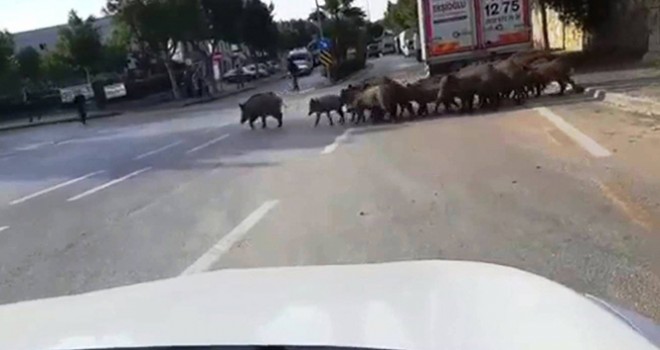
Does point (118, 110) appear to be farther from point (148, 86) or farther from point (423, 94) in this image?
point (423, 94)

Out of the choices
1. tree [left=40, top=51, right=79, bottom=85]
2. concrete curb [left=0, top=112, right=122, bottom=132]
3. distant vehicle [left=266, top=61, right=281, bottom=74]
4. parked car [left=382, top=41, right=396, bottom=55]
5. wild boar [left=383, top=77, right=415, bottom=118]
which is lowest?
parked car [left=382, top=41, right=396, bottom=55]

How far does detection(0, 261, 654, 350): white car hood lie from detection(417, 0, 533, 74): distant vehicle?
27759 millimetres

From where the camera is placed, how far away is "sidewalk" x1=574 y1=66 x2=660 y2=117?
744 inches

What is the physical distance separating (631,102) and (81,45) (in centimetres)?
4594

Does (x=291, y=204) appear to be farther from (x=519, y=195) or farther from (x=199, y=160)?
(x=199, y=160)

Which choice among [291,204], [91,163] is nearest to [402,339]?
[291,204]

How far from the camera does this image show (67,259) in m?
9.36

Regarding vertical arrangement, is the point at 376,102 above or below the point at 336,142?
above

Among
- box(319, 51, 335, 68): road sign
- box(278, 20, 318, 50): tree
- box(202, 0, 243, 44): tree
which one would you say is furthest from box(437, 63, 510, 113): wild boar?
box(278, 20, 318, 50): tree

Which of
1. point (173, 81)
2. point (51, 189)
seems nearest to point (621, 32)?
point (51, 189)

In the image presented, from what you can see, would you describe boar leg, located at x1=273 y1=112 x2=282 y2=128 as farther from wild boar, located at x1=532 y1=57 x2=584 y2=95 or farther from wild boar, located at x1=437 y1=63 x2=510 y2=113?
wild boar, located at x1=532 y1=57 x2=584 y2=95

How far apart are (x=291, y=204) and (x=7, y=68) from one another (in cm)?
4790

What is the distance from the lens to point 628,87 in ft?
74.2

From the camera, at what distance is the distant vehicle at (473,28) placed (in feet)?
98.4
